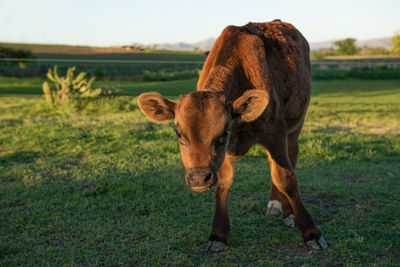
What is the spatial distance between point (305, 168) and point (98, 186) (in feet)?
12.1

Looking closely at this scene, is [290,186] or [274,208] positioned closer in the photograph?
[290,186]

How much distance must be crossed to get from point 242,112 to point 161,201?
2.51m

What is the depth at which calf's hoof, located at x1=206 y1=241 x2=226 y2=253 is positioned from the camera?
401 centimetres

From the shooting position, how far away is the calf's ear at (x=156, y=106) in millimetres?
3570

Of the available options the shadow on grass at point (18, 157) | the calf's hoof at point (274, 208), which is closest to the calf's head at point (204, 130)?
the calf's hoof at point (274, 208)

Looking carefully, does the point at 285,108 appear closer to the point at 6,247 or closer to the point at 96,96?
the point at 6,247

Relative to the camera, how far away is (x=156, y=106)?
11.9 ft

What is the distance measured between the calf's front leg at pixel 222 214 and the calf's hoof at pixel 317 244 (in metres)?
0.87

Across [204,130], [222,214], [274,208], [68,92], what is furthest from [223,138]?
[68,92]

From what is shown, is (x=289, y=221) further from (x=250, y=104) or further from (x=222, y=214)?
(x=250, y=104)

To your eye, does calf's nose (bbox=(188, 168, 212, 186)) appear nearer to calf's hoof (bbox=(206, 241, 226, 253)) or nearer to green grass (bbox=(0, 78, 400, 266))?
green grass (bbox=(0, 78, 400, 266))

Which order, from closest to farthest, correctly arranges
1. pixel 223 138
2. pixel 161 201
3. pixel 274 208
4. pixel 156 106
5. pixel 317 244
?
pixel 223 138 → pixel 156 106 → pixel 317 244 → pixel 274 208 → pixel 161 201

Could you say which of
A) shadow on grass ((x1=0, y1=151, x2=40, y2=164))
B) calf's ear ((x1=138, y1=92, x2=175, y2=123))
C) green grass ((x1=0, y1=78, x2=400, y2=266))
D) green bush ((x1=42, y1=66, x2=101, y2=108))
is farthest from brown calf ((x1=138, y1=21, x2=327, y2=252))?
green bush ((x1=42, y1=66, x2=101, y2=108))

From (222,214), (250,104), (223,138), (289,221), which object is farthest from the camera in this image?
(289,221)
